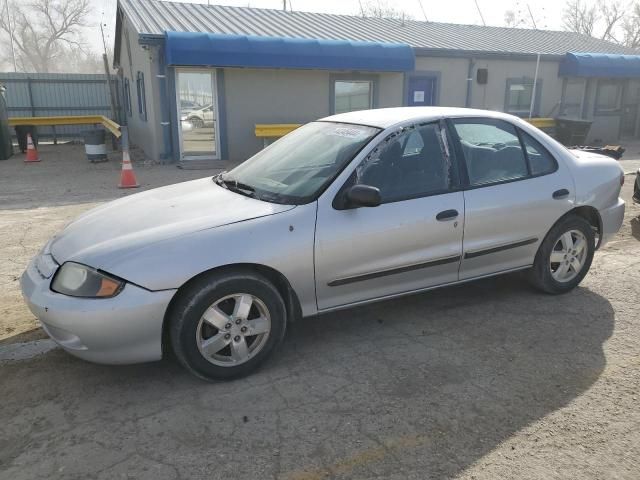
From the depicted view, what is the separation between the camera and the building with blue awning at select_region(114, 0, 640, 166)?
13.1 m

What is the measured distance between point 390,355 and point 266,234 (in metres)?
1.20

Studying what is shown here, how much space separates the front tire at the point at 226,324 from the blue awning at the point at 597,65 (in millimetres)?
17767

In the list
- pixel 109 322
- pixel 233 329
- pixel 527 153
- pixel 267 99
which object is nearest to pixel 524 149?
pixel 527 153

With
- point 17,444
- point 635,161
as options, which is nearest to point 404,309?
point 17,444

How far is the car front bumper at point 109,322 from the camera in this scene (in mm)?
2879

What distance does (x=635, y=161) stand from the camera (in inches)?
552

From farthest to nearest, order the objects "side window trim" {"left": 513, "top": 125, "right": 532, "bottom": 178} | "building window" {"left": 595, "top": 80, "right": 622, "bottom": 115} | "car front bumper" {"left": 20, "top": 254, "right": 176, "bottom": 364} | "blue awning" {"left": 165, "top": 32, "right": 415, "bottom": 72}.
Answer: "building window" {"left": 595, "top": 80, "right": 622, "bottom": 115} < "blue awning" {"left": 165, "top": 32, "right": 415, "bottom": 72} < "side window trim" {"left": 513, "top": 125, "right": 532, "bottom": 178} < "car front bumper" {"left": 20, "top": 254, "right": 176, "bottom": 364}

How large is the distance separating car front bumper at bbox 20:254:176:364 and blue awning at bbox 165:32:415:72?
10296 mm

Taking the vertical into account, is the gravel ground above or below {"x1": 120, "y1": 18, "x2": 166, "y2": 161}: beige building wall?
below

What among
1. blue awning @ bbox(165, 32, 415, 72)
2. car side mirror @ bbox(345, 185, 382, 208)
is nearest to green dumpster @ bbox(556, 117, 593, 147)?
blue awning @ bbox(165, 32, 415, 72)

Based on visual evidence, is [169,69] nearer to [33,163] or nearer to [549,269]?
[33,163]

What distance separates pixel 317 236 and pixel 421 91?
45.5 feet

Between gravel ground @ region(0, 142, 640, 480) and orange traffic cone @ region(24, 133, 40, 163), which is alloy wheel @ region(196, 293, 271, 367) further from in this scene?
orange traffic cone @ region(24, 133, 40, 163)

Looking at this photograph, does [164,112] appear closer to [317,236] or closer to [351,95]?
[351,95]
